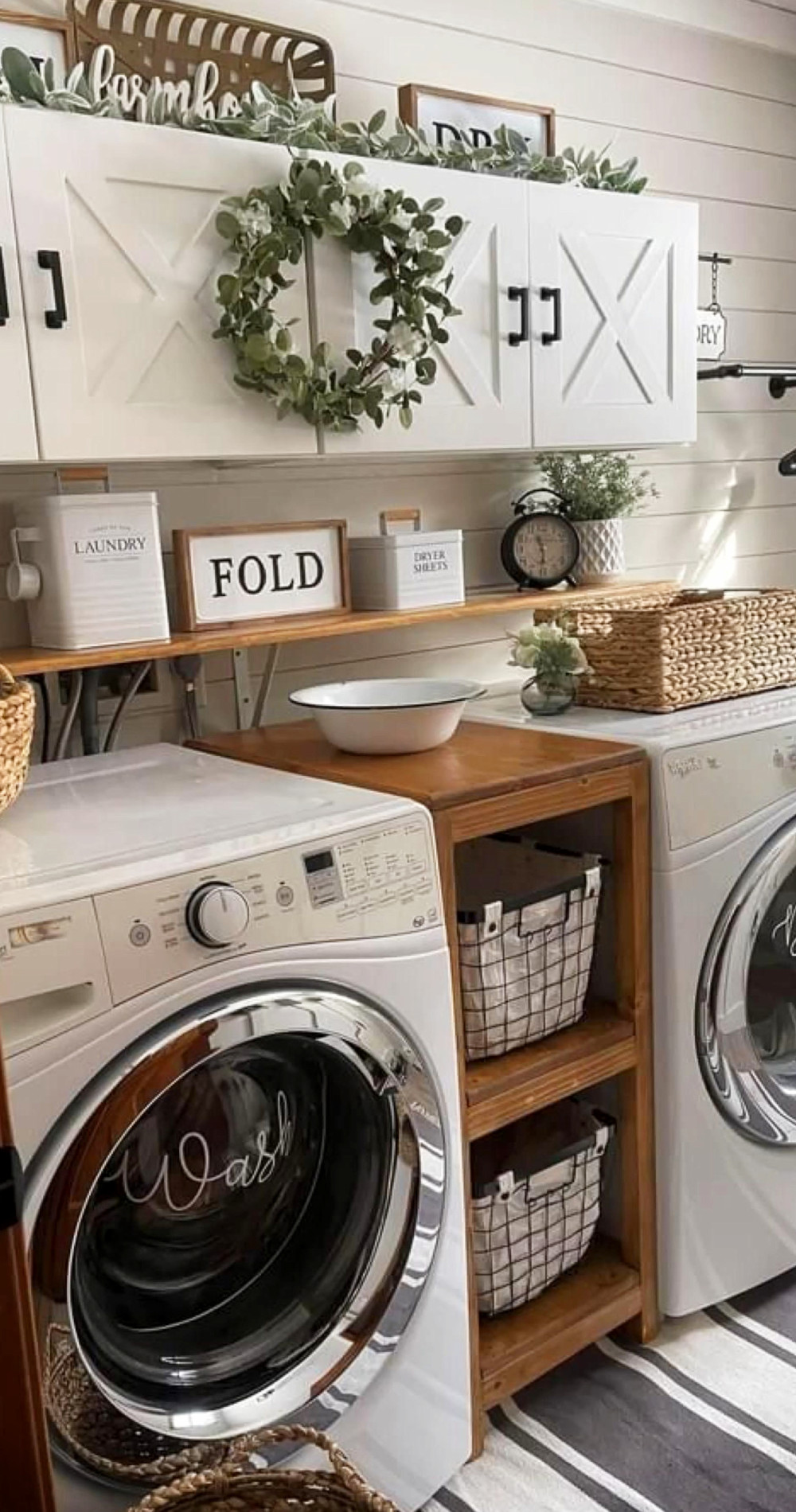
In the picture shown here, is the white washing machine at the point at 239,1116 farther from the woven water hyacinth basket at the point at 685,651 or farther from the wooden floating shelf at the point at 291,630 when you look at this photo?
the woven water hyacinth basket at the point at 685,651

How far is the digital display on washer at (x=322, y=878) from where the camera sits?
1438 millimetres

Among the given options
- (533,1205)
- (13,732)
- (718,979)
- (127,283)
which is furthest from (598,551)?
(13,732)

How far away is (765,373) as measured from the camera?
9.45 ft

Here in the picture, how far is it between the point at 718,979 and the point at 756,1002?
0.59 ft

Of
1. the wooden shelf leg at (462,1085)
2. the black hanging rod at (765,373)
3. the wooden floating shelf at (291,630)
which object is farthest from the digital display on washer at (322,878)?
the black hanging rod at (765,373)

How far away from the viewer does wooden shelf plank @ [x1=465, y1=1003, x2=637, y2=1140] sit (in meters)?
1.76

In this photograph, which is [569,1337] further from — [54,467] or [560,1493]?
[54,467]

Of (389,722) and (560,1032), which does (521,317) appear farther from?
(560,1032)

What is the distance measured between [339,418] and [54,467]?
0.46m

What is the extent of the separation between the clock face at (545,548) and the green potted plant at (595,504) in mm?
35

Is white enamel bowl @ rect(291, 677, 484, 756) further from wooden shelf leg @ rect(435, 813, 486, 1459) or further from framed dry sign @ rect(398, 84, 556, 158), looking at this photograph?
framed dry sign @ rect(398, 84, 556, 158)

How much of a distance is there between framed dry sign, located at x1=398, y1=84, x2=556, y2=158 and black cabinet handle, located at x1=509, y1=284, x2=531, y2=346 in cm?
34

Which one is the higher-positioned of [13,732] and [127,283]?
[127,283]

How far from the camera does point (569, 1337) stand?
6.23 ft
